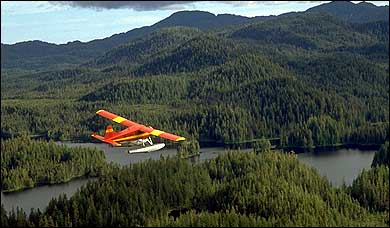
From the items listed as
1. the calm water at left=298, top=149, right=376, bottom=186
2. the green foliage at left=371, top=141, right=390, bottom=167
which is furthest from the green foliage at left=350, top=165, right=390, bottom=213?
the green foliage at left=371, top=141, right=390, bottom=167

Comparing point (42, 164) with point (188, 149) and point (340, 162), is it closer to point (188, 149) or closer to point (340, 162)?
point (188, 149)

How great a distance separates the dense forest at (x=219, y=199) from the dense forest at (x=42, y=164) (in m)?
25.1

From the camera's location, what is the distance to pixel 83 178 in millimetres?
126875

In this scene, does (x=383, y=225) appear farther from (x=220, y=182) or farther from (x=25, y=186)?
(x=25, y=186)

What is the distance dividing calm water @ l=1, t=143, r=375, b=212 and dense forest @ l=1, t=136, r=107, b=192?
3.18 metres

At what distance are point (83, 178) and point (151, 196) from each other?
122 feet

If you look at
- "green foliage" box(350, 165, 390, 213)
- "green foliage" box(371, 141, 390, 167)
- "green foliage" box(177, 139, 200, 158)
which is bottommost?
"green foliage" box(177, 139, 200, 158)

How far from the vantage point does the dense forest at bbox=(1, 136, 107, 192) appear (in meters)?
123

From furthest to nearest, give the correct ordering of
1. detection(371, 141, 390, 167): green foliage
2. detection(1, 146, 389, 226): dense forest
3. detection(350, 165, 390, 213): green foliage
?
detection(371, 141, 390, 167): green foliage < detection(350, 165, 390, 213): green foliage < detection(1, 146, 389, 226): dense forest

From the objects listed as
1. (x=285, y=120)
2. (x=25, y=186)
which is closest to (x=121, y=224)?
(x=25, y=186)

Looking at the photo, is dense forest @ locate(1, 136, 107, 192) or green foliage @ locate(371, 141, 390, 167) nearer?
green foliage @ locate(371, 141, 390, 167)

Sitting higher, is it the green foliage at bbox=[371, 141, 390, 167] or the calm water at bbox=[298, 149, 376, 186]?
the green foliage at bbox=[371, 141, 390, 167]

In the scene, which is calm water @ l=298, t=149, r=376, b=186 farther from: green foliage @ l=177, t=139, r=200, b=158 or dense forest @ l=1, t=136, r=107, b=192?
dense forest @ l=1, t=136, r=107, b=192

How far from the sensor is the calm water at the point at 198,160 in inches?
4281
